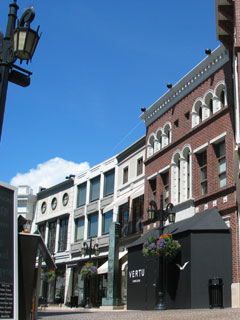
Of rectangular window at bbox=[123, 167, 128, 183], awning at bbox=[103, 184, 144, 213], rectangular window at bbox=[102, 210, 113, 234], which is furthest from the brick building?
rectangular window at bbox=[102, 210, 113, 234]

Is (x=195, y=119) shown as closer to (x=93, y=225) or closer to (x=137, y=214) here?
(x=137, y=214)

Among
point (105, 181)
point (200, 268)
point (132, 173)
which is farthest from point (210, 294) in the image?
point (105, 181)

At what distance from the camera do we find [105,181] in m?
38.4

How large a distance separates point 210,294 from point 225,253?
6.61 feet

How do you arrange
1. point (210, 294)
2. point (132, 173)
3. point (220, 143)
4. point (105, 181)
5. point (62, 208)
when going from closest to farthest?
point (210, 294), point (220, 143), point (132, 173), point (105, 181), point (62, 208)

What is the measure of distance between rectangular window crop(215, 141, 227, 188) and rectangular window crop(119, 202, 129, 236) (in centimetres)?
1261

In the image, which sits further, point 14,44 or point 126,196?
point 126,196

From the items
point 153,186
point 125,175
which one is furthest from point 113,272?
point 125,175

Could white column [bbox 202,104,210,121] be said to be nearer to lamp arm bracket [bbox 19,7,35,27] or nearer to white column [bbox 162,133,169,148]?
white column [bbox 162,133,169,148]

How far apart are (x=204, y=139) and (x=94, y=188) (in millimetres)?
18505

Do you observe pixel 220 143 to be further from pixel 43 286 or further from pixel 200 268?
Answer: pixel 43 286

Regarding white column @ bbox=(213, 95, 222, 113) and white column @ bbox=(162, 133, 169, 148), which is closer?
white column @ bbox=(213, 95, 222, 113)

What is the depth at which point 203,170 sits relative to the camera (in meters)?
23.3

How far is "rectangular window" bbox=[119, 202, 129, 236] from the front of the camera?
109ft
